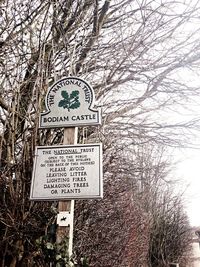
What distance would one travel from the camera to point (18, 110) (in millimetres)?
3982

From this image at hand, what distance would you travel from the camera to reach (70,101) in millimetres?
3396

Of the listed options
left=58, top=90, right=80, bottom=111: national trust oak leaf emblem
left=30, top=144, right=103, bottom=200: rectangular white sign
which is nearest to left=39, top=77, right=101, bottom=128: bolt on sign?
left=58, top=90, right=80, bottom=111: national trust oak leaf emblem

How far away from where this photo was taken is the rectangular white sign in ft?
9.39

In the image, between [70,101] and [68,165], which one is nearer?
[68,165]

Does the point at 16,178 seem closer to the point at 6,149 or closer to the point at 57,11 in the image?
the point at 6,149

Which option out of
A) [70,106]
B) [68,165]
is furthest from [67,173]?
[70,106]

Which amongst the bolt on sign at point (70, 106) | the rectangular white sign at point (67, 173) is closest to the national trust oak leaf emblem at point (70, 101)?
the bolt on sign at point (70, 106)

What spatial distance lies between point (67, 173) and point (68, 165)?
0.08 m

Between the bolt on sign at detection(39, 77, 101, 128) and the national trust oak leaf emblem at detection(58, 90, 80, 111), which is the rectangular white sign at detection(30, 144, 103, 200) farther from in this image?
the national trust oak leaf emblem at detection(58, 90, 80, 111)

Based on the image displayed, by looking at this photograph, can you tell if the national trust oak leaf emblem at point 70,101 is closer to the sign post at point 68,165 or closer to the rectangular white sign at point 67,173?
the sign post at point 68,165

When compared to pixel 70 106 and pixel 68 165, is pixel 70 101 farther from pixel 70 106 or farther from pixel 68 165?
pixel 68 165

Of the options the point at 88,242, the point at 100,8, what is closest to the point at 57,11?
the point at 100,8

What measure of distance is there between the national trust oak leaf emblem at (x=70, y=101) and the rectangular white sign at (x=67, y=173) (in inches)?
19.5

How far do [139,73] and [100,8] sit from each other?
146 cm
